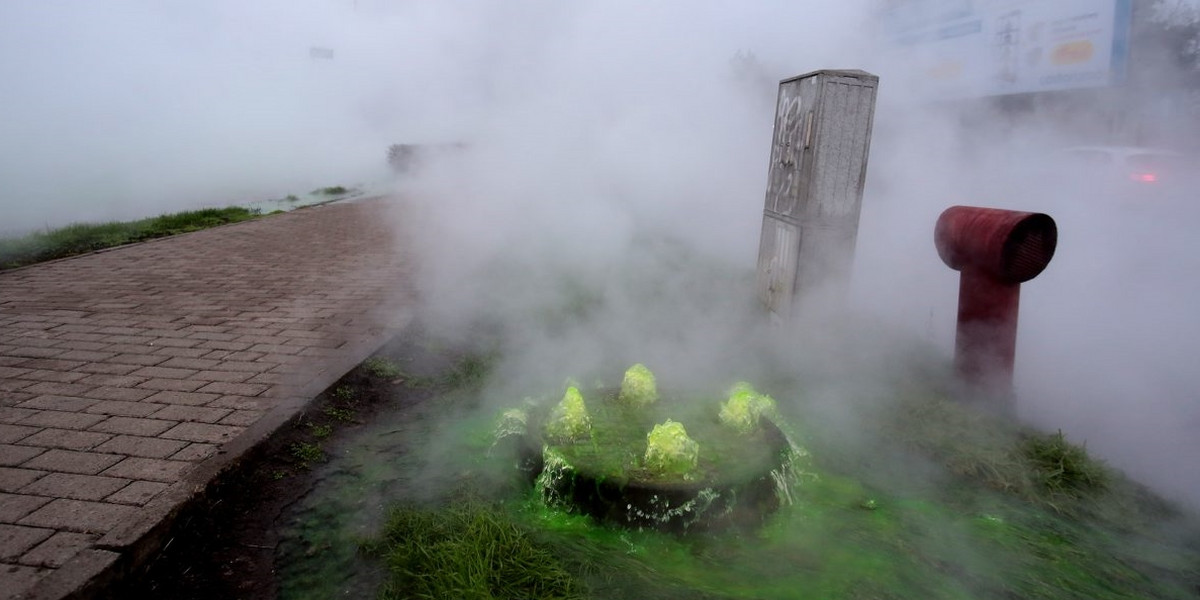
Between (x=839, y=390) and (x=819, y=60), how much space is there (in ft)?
8.67

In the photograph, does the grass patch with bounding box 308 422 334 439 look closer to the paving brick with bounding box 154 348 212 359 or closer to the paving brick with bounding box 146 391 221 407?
the paving brick with bounding box 146 391 221 407

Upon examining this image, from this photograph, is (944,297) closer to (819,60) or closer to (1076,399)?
(1076,399)

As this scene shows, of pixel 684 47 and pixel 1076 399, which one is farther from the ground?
pixel 684 47

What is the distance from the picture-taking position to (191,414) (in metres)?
3.08

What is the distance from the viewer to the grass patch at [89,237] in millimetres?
6570

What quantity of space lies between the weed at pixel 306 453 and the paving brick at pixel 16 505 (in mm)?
808

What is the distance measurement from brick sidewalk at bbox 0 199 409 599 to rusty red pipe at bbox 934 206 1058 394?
3.09 m

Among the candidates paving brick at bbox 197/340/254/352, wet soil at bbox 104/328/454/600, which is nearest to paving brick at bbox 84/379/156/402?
paving brick at bbox 197/340/254/352

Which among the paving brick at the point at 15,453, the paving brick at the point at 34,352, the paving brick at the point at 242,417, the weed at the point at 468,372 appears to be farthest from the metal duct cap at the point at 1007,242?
the paving brick at the point at 34,352

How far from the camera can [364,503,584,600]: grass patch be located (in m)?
1.99

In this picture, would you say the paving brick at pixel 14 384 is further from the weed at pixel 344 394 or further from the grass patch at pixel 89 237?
the grass patch at pixel 89 237

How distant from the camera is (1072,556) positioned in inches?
90.9

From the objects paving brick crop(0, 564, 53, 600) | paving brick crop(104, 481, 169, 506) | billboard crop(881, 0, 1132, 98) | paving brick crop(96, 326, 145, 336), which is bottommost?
paving brick crop(0, 564, 53, 600)

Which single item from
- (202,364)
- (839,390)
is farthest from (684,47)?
(202,364)
